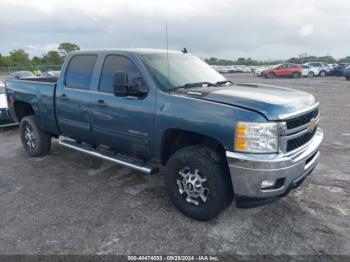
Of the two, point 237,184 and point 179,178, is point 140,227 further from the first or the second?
point 237,184

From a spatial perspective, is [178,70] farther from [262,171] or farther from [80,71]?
[262,171]

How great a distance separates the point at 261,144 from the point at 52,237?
2.35 m

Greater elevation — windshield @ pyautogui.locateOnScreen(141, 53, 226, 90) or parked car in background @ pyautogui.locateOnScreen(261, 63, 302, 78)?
windshield @ pyautogui.locateOnScreen(141, 53, 226, 90)

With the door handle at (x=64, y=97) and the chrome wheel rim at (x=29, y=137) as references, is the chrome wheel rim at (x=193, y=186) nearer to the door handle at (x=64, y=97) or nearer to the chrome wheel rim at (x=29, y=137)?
the door handle at (x=64, y=97)

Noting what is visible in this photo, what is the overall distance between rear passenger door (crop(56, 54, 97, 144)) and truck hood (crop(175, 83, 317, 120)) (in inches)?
68.8

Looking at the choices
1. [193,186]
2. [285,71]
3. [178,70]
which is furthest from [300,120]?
[285,71]

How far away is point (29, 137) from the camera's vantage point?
604 centimetres

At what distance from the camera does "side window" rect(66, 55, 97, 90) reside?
4.66 meters

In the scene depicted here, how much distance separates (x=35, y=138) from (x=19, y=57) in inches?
2612

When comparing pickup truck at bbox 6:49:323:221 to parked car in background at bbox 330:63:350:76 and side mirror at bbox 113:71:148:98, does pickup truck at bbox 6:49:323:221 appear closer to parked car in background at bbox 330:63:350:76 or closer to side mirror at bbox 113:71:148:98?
side mirror at bbox 113:71:148:98

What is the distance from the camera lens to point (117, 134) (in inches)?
166

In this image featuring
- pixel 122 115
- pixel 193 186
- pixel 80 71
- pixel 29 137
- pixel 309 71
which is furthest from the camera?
pixel 309 71

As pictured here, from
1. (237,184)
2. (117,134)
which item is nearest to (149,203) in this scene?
(117,134)

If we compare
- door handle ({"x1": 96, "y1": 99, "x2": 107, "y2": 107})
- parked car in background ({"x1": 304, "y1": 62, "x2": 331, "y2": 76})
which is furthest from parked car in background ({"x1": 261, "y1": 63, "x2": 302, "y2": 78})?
door handle ({"x1": 96, "y1": 99, "x2": 107, "y2": 107})
